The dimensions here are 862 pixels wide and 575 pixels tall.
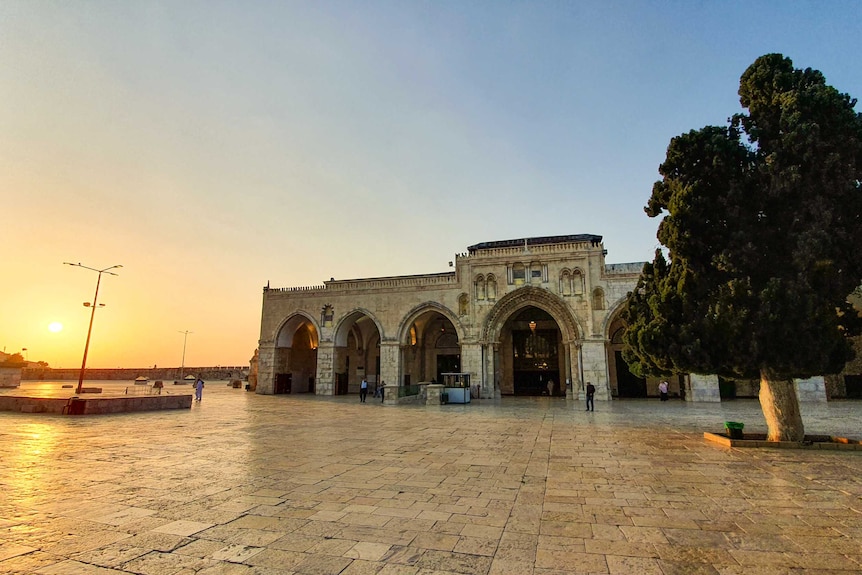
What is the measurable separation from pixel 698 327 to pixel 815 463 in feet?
10.6

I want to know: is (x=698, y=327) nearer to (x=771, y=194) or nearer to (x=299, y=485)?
(x=771, y=194)

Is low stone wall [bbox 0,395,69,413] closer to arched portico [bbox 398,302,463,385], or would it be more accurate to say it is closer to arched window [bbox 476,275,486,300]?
arched portico [bbox 398,302,463,385]

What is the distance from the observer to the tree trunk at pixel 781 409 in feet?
31.5

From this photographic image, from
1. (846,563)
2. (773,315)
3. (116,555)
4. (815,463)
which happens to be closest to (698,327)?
(773,315)

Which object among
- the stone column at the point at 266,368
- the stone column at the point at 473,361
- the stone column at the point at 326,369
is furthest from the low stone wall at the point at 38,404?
the stone column at the point at 473,361

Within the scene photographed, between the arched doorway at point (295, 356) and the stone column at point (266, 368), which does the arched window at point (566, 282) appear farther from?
the stone column at point (266, 368)

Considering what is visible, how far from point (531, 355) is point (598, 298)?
24.9 feet

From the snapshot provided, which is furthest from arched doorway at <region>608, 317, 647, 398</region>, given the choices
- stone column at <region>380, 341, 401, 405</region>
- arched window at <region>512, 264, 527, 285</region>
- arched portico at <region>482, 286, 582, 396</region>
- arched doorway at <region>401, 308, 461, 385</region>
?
stone column at <region>380, 341, 401, 405</region>

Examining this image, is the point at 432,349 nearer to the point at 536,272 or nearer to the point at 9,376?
the point at 536,272

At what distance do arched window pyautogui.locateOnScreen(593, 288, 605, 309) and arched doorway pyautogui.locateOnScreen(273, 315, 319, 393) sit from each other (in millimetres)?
18841

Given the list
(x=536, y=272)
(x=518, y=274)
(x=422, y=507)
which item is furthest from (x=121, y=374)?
(x=422, y=507)

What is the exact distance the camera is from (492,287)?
2811cm

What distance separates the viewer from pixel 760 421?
48.1ft

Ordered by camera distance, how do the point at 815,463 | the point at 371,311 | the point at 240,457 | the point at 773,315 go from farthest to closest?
1. the point at 371,311
2. the point at 773,315
3. the point at 240,457
4. the point at 815,463
